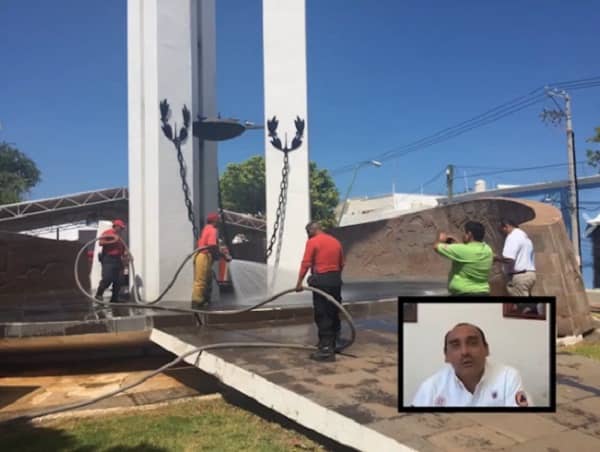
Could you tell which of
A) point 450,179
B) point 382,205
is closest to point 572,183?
point 450,179

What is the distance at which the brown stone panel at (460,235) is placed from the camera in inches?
292

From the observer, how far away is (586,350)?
254 inches

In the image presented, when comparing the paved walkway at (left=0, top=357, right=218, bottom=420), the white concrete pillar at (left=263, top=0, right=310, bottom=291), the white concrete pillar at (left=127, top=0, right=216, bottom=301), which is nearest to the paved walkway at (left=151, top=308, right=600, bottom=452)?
the paved walkway at (left=0, top=357, right=218, bottom=420)

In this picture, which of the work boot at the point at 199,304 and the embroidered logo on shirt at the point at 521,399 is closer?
the embroidered logo on shirt at the point at 521,399

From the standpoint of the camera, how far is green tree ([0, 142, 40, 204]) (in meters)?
34.8

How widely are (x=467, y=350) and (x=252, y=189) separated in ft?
112

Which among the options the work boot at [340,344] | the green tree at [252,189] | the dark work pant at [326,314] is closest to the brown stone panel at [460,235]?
the work boot at [340,344]

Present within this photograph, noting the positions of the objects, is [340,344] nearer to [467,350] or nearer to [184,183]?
[467,350]

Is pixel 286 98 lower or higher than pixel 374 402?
higher

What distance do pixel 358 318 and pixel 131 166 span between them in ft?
16.9

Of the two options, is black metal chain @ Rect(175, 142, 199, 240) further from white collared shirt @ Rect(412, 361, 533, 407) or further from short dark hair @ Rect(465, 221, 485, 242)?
white collared shirt @ Rect(412, 361, 533, 407)

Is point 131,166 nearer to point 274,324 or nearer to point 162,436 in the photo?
point 274,324

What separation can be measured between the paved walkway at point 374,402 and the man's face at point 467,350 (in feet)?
2.78

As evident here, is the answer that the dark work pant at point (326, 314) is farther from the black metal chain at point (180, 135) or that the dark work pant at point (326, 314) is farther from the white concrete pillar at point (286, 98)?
the white concrete pillar at point (286, 98)
